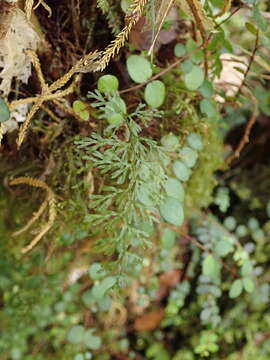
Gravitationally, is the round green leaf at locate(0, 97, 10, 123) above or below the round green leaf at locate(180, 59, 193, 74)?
above

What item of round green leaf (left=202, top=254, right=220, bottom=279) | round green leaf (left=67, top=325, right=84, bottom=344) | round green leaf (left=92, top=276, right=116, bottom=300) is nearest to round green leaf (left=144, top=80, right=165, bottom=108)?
round green leaf (left=92, top=276, right=116, bottom=300)

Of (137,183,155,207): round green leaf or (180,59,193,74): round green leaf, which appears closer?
(137,183,155,207): round green leaf

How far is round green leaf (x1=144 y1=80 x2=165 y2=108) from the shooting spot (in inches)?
26.5

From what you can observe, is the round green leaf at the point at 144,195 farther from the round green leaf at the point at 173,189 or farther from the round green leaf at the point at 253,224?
the round green leaf at the point at 253,224

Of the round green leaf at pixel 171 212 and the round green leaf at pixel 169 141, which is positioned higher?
the round green leaf at pixel 169 141

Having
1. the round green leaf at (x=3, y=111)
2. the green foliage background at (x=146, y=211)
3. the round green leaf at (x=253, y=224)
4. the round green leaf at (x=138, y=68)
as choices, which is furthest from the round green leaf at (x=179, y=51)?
the round green leaf at (x=253, y=224)

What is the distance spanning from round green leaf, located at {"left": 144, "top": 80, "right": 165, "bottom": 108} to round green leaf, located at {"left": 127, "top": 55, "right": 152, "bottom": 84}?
16 mm

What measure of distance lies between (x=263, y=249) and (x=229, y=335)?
0.84 feet

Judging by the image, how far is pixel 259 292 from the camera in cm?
118

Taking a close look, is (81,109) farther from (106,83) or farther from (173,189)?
(173,189)

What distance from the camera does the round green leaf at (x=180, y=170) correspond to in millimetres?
757

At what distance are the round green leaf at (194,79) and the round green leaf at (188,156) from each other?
Answer: 114 millimetres

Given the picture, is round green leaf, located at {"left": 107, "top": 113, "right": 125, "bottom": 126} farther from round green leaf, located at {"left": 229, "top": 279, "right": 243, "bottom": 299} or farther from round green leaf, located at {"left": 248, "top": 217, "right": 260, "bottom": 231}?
round green leaf, located at {"left": 248, "top": 217, "right": 260, "bottom": 231}

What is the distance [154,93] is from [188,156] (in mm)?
161
